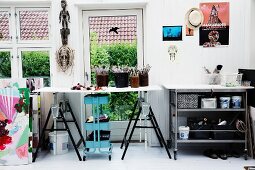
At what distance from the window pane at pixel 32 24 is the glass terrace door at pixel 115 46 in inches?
27.5

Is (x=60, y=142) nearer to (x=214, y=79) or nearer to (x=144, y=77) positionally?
(x=144, y=77)

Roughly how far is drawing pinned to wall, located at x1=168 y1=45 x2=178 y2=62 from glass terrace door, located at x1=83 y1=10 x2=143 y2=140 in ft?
1.71

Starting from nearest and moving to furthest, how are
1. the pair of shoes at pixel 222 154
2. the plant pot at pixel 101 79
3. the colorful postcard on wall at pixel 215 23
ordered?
the pair of shoes at pixel 222 154, the plant pot at pixel 101 79, the colorful postcard on wall at pixel 215 23

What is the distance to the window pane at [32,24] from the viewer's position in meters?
4.82

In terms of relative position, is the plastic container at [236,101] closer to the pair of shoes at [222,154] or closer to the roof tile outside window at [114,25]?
the pair of shoes at [222,154]

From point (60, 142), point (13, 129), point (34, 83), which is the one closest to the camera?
point (13, 129)

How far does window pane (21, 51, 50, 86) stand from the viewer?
4.87 m

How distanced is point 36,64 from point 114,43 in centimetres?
137

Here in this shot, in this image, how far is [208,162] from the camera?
4.05 m

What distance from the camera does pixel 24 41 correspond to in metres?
4.81

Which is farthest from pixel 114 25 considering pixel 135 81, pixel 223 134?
pixel 223 134

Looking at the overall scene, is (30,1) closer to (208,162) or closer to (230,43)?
(230,43)

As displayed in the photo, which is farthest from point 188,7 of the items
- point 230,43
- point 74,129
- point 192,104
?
point 74,129

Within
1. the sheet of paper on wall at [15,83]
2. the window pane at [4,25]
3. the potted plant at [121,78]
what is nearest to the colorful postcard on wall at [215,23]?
the potted plant at [121,78]
